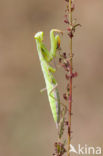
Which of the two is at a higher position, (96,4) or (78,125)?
(96,4)

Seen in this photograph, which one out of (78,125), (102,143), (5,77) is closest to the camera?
(102,143)

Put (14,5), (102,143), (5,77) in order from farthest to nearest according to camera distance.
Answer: (14,5) < (5,77) < (102,143)

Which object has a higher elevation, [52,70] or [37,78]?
[52,70]

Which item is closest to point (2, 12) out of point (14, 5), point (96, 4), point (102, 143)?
point (14, 5)

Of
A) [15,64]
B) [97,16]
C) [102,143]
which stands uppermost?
[97,16]

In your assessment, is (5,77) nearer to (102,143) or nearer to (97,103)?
(97,103)

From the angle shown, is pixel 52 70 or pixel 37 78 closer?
pixel 52 70

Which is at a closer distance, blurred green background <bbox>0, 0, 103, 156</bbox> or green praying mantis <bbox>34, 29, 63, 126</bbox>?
green praying mantis <bbox>34, 29, 63, 126</bbox>

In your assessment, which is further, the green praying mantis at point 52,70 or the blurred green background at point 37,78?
the blurred green background at point 37,78
